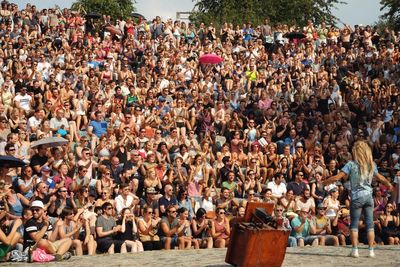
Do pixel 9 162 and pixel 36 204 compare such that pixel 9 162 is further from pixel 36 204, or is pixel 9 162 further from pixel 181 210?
pixel 181 210

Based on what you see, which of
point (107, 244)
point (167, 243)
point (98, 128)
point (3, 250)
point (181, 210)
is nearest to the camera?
point (3, 250)

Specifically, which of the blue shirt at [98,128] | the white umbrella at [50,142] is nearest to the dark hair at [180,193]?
the white umbrella at [50,142]

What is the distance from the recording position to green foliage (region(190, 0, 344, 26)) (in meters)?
56.6

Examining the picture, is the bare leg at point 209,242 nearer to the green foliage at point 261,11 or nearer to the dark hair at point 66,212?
the dark hair at point 66,212

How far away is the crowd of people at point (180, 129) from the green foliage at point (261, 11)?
25.0m

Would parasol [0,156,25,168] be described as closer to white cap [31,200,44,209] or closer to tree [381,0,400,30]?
white cap [31,200,44,209]

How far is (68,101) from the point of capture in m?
21.0

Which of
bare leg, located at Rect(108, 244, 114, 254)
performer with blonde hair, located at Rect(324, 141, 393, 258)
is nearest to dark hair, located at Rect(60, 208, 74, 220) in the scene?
bare leg, located at Rect(108, 244, 114, 254)

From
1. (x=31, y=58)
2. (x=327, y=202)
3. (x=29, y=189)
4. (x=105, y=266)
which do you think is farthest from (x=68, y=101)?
(x=105, y=266)

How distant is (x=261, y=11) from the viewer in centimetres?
5981

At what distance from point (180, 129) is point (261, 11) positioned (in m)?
39.8

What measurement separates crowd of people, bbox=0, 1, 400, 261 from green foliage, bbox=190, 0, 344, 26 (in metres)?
25.0

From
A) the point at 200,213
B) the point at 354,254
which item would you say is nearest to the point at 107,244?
the point at 200,213

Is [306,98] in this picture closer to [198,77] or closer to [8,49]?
[198,77]
